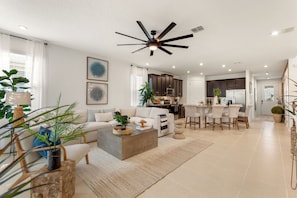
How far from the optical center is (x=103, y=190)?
6.53 feet

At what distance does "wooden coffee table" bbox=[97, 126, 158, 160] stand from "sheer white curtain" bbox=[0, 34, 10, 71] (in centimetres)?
270

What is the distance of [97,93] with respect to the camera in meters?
5.21

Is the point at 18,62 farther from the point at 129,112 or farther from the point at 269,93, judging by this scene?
the point at 269,93

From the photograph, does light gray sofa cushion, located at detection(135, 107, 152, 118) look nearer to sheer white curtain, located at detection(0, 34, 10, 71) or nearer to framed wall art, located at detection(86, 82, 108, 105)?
framed wall art, located at detection(86, 82, 108, 105)

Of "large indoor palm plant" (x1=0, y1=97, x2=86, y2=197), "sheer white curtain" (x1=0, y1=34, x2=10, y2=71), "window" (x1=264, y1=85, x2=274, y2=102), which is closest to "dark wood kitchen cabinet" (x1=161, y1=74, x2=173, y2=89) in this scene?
"sheer white curtain" (x1=0, y1=34, x2=10, y2=71)

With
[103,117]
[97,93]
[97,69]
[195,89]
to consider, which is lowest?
[103,117]

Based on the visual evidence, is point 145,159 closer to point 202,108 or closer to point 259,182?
point 259,182

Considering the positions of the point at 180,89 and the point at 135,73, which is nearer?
the point at 135,73

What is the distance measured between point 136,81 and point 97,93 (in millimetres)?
1951

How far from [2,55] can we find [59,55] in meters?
1.24

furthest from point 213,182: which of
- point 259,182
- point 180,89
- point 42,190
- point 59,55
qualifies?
point 180,89

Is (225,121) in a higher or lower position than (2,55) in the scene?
lower

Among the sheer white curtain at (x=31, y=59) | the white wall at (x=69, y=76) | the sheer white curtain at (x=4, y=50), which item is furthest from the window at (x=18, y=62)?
the white wall at (x=69, y=76)

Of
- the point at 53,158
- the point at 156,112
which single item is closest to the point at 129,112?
the point at 156,112
